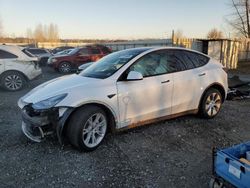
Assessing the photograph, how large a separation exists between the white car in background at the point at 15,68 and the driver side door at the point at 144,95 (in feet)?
21.3

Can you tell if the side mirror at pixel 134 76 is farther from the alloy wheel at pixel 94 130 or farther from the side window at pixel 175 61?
the side window at pixel 175 61

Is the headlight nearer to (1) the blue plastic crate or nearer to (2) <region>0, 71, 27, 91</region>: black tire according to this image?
(1) the blue plastic crate

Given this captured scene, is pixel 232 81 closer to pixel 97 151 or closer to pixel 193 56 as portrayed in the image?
pixel 193 56

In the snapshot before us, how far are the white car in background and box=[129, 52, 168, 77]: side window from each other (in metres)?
6.47

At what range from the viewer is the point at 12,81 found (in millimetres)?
9820

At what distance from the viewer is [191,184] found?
3330mm

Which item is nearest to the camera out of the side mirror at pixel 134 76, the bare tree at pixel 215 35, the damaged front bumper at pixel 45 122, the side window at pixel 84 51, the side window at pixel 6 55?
the damaged front bumper at pixel 45 122

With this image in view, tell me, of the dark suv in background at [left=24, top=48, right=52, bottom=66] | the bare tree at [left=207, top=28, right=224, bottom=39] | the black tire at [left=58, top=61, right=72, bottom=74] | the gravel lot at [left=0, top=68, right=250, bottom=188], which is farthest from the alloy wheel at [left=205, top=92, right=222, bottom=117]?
the bare tree at [left=207, top=28, right=224, bottom=39]

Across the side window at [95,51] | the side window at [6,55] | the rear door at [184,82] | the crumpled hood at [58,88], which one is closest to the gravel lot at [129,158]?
the rear door at [184,82]

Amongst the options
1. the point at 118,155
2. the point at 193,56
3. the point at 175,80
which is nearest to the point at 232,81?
the point at 193,56

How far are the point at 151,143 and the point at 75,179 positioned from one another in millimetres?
1542

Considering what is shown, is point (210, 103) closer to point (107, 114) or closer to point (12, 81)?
point (107, 114)

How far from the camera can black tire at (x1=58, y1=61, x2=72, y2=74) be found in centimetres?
1585

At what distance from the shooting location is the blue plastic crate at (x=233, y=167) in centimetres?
246
